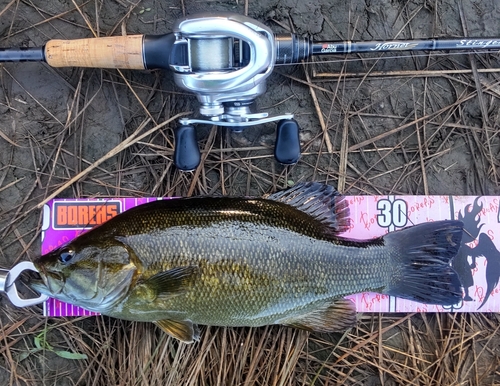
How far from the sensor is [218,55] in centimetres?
245

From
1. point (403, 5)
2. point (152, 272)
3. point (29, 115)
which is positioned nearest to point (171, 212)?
point (152, 272)

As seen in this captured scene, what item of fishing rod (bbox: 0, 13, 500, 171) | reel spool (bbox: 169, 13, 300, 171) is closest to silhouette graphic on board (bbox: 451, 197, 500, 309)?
fishing rod (bbox: 0, 13, 500, 171)

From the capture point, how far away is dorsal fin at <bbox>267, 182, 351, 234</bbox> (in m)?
2.69

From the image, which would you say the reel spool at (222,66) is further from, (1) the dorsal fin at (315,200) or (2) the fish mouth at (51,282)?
(2) the fish mouth at (51,282)

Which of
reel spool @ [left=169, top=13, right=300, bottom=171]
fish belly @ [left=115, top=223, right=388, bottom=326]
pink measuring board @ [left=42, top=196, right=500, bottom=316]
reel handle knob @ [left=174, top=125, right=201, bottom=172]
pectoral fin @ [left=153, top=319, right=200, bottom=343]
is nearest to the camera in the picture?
reel spool @ [left=169, top=13, right=300, bottom=171]

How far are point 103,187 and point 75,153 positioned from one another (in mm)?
287

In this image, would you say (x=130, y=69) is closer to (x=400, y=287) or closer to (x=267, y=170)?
(x=267, y=170)

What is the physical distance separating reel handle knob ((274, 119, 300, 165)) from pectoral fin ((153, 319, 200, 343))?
1.12 metres

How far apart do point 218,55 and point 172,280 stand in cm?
123

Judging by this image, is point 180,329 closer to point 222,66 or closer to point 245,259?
point 245,259

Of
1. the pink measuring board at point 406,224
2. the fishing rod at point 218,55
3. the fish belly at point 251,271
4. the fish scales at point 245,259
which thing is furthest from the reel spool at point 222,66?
the pink measuring board at point 406,224

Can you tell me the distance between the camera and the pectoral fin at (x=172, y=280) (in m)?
2.43

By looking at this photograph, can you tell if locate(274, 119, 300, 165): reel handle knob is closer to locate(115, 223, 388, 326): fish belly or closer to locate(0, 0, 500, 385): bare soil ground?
locate(0, 0, 500, 385): bare soil ground

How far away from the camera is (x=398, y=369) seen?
2.94 meters
